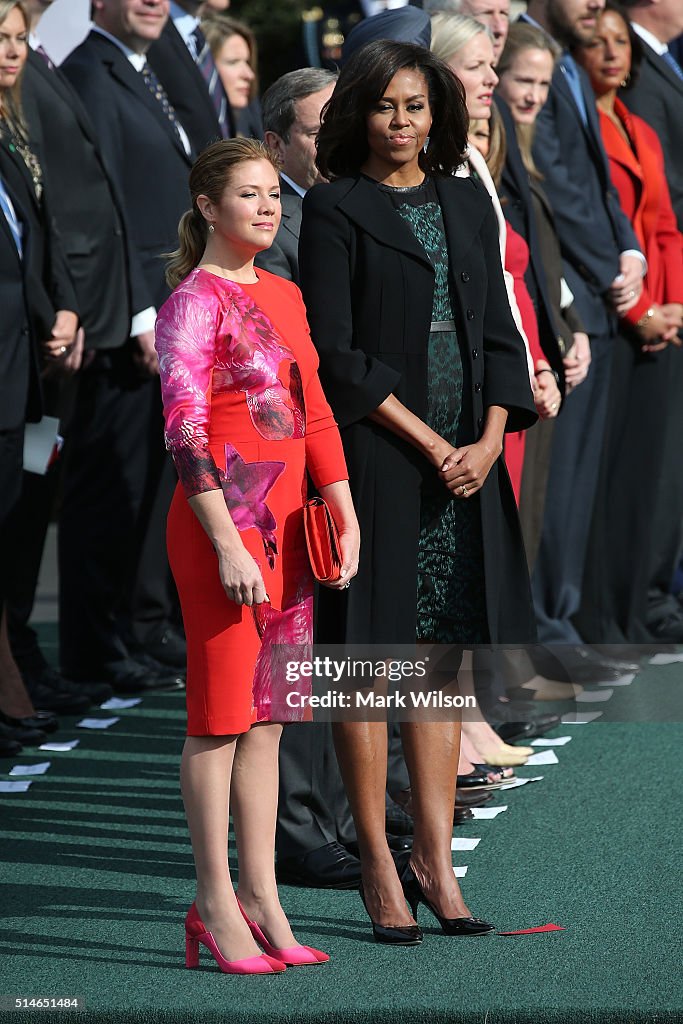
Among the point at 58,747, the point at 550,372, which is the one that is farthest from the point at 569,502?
the point at 58,747

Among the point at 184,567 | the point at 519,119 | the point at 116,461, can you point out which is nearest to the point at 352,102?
the point at 184,567

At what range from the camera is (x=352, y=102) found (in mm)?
3887

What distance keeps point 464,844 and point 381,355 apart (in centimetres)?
145

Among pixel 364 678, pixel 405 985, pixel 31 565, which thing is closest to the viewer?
pixel 405 985

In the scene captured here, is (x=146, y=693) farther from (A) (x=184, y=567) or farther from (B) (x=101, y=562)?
(A) (x=184, y=567)

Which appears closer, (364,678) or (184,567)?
(184,567)

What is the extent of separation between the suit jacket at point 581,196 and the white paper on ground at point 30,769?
2.68 meters

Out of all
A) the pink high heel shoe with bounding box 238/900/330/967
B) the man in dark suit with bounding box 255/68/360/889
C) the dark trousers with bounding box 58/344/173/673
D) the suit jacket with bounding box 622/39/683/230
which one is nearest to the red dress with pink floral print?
the pink high heel shoe with bounding box 238/900/330/967

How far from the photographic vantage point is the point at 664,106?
24.6 ft

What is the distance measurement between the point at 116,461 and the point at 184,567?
121 inches

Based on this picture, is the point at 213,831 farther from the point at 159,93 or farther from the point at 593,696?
the point at 159,93

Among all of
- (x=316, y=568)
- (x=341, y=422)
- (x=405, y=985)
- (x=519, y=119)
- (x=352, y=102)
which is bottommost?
(x=405, y=985)

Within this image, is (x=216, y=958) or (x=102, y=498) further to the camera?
(x=102, y=498)

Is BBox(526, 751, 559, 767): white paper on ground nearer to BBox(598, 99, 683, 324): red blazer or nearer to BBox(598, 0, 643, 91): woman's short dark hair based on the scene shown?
BBox(598, 99, 683, 324): red blazer
